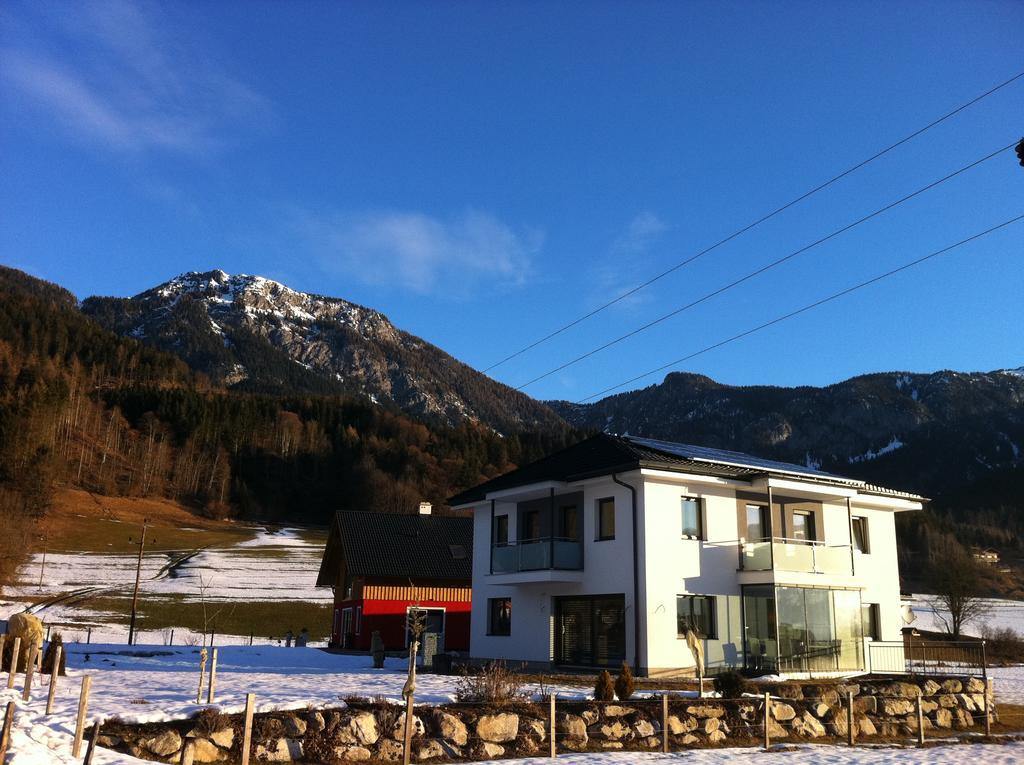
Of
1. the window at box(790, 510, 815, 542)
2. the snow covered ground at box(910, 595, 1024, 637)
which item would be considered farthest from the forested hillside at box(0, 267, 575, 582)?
the window at box(790, 510, 815, 542)

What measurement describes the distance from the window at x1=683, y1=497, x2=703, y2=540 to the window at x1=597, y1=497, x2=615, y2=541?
6.97 ft

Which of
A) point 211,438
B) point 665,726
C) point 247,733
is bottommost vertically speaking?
point 665,726

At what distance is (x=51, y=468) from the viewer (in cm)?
8662

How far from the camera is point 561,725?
1619cm

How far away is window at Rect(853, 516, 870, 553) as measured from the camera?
97.8 feet

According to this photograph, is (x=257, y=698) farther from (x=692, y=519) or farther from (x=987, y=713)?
(x=987, y=713)

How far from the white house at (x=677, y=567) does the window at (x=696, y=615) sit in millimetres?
41

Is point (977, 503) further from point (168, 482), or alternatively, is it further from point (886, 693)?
point (886, 693)

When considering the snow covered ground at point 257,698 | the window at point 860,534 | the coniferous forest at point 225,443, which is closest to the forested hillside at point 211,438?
the coniferous forest at point 225,443

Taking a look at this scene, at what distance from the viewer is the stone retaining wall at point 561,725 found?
1317 centimetres

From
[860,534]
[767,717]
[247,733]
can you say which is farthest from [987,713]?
[247,733]

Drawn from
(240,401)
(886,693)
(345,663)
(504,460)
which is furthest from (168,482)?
(886,693)

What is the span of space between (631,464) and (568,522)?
423cm

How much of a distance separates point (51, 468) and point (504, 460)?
65144 millimetres
